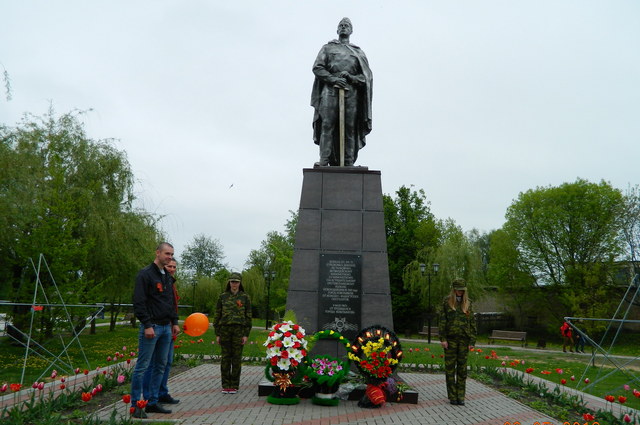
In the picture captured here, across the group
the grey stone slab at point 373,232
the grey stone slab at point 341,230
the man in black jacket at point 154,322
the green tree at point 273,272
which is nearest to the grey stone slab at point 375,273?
the grey stone slab at point 373,232

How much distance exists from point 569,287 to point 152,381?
96.1 feet

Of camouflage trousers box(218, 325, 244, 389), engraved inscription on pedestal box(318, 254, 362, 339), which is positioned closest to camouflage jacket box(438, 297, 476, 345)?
engraved inscription on pedestal box(318, 254, 362, 339)

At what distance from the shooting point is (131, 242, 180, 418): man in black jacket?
5.56 meters

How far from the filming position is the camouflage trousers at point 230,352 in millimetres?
7215

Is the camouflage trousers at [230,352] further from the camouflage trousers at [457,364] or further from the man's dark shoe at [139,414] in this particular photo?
the camouflage trousers at [457,364]

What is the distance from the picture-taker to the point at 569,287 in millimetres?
29438

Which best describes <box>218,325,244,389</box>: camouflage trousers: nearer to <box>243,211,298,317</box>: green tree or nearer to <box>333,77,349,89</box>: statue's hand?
<box>333,77,349,89</box>: statue's hand

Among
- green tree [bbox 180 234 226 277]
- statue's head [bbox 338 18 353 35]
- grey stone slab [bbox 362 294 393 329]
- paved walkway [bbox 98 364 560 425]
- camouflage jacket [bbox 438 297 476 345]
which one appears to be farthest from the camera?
green tree [bbox 180 234 226 277]

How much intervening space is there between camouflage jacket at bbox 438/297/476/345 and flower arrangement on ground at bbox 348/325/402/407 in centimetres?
74

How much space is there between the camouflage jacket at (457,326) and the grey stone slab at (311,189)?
2.87m

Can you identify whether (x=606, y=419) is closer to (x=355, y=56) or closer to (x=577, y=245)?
(x=355, y=56)

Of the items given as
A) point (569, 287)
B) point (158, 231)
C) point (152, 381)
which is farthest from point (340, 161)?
point (569, 287)

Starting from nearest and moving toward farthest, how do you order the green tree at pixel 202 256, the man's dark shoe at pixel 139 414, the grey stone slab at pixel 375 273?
the man's dark shoe at pixel 139 414, the grey stone slab at pixel 375 273, the green tree at pixel 202 256

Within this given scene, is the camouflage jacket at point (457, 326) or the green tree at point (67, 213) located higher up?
the green tree at point (67, 213)
